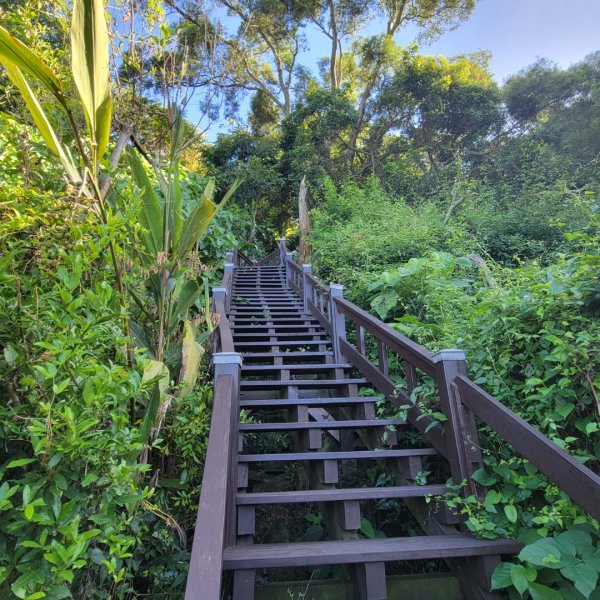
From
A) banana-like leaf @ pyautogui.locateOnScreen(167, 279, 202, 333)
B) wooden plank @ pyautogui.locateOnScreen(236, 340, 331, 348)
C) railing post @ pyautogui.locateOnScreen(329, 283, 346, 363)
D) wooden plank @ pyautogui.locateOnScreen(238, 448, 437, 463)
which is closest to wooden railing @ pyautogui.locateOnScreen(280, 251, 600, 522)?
wooden plank @ pyautogui.locateOnScreen(238, 448, 437, 463)

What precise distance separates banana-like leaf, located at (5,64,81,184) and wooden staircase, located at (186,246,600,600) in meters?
1.16

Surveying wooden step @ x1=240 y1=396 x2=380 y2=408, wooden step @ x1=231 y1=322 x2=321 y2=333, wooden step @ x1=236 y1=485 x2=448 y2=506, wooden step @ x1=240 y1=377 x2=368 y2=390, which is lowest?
wooden step @ x1=236 y1=485 x2=448 y2=506

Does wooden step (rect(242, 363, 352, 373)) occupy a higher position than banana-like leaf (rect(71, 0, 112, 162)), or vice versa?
banana-like leaf (rect(71, 0, 112, 162))

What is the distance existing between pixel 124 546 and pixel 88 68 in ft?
4.93

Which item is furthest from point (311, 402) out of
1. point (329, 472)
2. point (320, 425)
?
point (329, 472)

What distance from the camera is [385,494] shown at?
6.86 ft

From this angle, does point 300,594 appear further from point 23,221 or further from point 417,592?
point 23,221

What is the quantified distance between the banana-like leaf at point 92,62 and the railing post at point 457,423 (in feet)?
6.19

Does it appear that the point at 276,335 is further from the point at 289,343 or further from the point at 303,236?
the point at 303,236

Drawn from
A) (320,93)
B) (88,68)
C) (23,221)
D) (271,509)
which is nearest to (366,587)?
(271,509)

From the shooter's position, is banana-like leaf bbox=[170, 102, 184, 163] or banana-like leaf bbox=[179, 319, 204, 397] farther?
banana-like leaf bbox=[179, 319, 204, 397]

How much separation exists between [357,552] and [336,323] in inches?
100

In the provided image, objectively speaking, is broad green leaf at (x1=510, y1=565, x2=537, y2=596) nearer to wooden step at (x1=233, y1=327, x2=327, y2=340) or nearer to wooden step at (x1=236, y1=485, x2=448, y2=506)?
wooden step at (x1=236, y1=485, x2=448, y2=506)

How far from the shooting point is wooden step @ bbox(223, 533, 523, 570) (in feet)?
5.52
